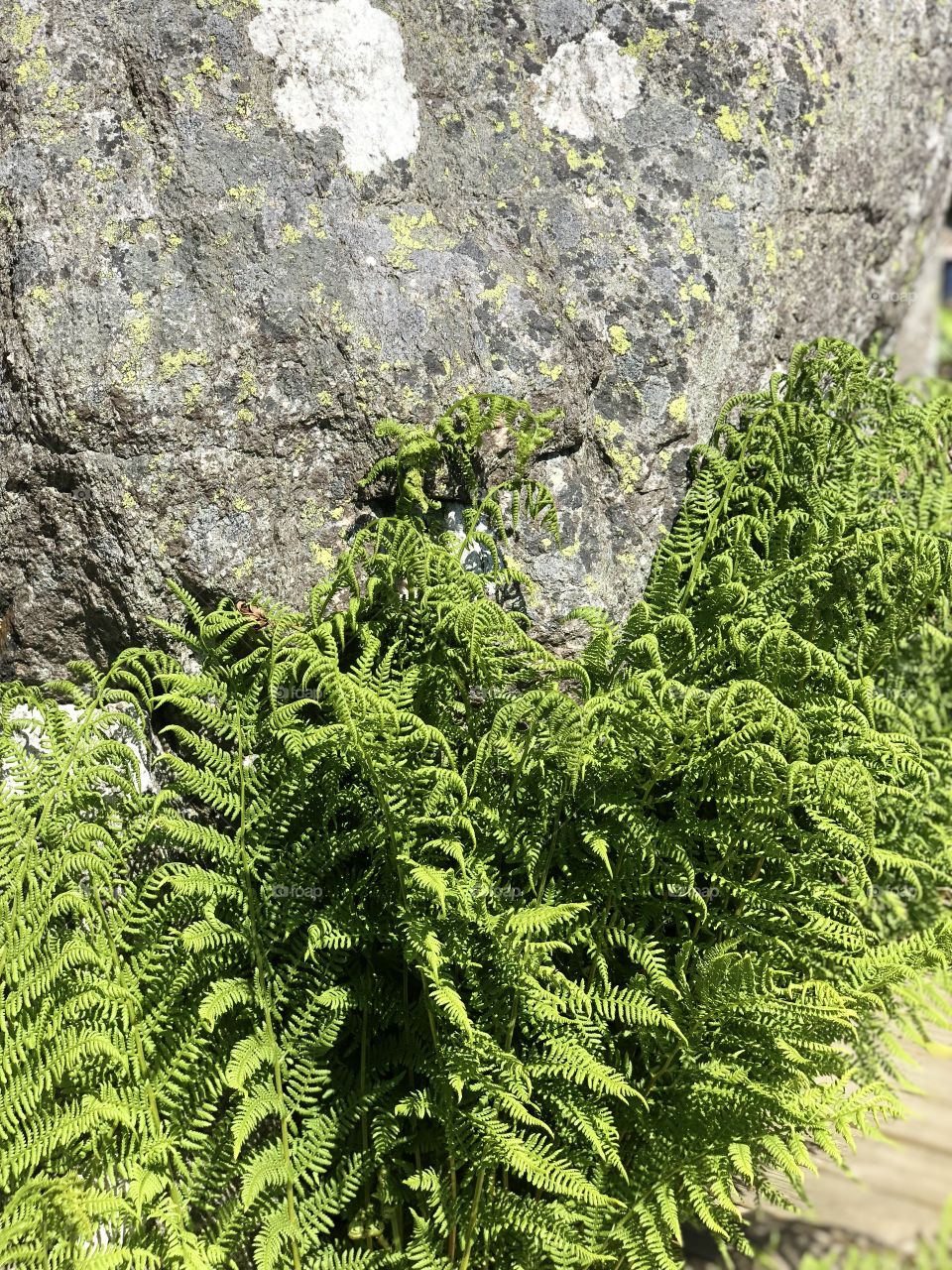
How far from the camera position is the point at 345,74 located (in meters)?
3.19

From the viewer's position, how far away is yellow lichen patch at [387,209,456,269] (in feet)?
10.4

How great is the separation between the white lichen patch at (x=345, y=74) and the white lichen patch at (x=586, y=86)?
43 cm

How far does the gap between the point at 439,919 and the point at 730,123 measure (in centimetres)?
254

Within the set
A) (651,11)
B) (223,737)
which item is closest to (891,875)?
(223,737)

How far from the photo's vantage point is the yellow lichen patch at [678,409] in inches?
135

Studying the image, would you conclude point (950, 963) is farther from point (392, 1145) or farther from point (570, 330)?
point (570, 330)

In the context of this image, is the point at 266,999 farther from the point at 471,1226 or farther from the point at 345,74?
the point at 345,74

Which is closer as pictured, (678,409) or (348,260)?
(348,260)

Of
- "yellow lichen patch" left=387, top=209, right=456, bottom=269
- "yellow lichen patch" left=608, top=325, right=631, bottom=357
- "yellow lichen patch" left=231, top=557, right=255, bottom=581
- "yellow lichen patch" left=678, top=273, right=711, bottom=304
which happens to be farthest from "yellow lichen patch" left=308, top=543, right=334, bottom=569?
"yellow lichen patch" left=678, top=273, right=711, bottom=304

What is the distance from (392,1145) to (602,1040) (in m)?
0.58

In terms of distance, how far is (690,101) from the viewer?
350 centimetres

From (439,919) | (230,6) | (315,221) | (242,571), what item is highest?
(230,6)

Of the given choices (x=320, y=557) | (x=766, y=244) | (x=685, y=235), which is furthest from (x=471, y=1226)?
(x=766, y=244)

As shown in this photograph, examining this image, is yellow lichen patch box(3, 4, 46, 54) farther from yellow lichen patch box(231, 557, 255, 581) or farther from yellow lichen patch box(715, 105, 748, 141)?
yellow lichen patch box(715, 105, 748, 141)
